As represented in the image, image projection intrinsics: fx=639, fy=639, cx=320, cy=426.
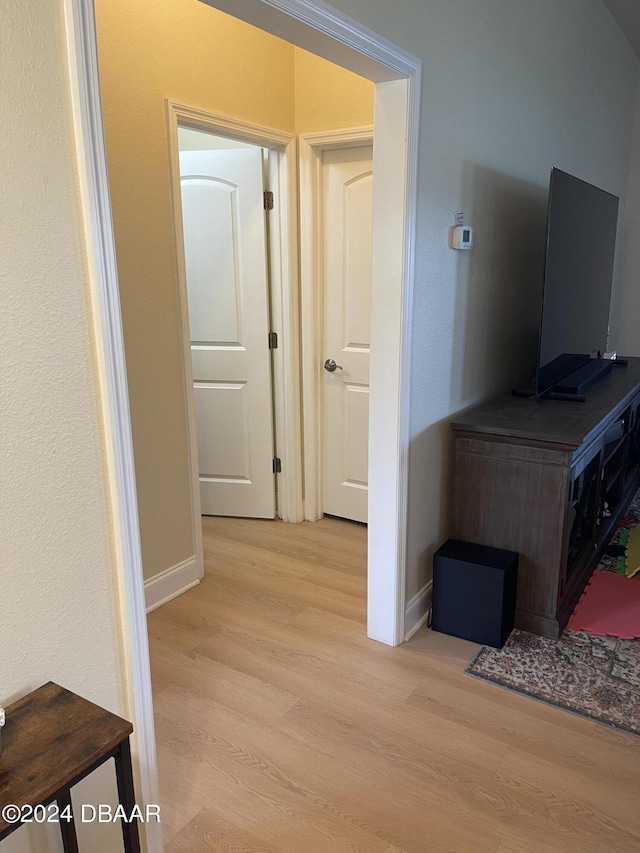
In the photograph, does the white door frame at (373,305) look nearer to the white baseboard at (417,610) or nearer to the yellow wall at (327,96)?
the white baseboard at (417,610)

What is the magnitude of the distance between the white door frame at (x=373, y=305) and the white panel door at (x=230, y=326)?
1252 mm

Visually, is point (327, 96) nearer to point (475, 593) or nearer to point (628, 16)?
point (628, 16)

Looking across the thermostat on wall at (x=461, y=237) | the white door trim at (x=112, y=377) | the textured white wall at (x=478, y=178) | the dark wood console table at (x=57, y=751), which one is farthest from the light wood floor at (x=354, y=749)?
the thermostat on wall at (x=461, y=237)

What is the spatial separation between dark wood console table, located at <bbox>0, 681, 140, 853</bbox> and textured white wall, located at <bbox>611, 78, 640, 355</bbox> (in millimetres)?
4968

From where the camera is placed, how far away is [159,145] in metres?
2.54

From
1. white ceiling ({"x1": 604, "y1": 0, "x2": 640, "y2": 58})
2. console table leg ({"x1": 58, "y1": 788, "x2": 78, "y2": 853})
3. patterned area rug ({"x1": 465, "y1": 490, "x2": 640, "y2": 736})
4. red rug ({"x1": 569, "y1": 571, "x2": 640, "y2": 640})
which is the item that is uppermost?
white ceiling ({"x1": 604, "y1": 0, "x2": 640, "y2": 58})

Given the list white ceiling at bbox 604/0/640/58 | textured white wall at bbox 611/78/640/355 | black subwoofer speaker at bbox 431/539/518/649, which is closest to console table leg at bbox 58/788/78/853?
black subwoofer speaker at bbox 431/539/518/649

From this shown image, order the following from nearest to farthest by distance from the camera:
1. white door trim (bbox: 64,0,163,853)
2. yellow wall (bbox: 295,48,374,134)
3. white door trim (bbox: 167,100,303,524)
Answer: white door trim (bbox: 64,0,163,853) → white door trim (bbox: 167,100,303,524) → yellow wall (bbox: 295,48,374,134)

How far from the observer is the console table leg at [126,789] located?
3.81 feet

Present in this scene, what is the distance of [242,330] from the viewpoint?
3473mm

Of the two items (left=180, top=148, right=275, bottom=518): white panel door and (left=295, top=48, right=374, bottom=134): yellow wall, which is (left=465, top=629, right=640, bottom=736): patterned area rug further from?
(left=295, top=48, right=374, bottom=134): yellow wall

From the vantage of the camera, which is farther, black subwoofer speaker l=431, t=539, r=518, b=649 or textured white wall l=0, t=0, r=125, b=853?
black subwoofer speaker l=431, t=539, r=518, b=649

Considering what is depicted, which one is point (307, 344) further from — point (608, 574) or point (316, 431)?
point (608, 574)

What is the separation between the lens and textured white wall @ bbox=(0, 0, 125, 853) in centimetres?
109
